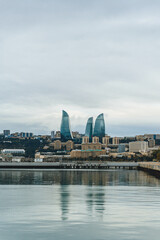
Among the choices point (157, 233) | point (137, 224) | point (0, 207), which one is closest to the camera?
point (157, 233)

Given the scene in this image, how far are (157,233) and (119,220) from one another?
194 inches

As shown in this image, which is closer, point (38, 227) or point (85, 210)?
point (38, 227)

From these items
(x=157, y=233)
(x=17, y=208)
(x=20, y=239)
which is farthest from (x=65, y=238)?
(x=17, y=208)

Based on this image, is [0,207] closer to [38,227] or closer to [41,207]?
[41,207]

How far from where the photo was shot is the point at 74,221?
30328 millimetres

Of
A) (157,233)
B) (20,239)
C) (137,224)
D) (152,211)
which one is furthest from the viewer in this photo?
(152,211)

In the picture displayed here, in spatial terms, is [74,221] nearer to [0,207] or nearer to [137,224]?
[137,224]

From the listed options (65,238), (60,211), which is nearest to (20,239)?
(65,238)

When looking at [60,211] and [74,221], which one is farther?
[60,211]

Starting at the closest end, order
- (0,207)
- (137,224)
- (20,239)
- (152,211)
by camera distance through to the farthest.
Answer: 1. (20,239)
2. (137,224)
3. (152,211)
4. (0,207)

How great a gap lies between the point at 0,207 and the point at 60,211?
5328 millimetres

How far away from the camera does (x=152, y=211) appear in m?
35.5

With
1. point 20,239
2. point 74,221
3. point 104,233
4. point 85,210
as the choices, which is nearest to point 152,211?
point 85,210

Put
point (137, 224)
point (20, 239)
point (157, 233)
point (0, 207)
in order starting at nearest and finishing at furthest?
point (20, 239) → point (157, 233) → point (137, 224) → point (0, 207)
